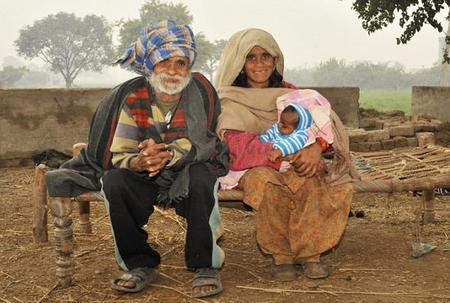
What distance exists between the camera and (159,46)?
11.5 ft

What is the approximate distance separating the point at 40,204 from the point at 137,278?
1.23 meters

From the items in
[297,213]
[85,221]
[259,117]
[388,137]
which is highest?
[259,117]

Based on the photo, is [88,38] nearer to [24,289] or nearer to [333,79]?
[333,79]

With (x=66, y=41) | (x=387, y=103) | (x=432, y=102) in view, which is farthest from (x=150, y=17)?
(x=432, y=102)

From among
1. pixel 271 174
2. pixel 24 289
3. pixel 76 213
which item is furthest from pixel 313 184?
pixel 76 213

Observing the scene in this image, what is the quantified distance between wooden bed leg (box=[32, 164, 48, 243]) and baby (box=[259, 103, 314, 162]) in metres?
1.58

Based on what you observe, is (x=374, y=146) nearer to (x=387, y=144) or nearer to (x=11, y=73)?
(x=387, y=144)

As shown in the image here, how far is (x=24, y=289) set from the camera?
3.59m

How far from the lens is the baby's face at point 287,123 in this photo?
3604mm

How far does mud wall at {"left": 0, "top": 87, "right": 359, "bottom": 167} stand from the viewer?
788 cm

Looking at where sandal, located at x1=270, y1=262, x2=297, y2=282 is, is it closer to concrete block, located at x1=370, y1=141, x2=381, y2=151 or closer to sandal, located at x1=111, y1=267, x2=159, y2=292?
sandal, located at x1=111, y1=267, x2=159, y2=292

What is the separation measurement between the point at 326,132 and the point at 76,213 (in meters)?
3.14

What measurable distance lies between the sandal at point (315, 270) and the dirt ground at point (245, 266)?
1.5 inches

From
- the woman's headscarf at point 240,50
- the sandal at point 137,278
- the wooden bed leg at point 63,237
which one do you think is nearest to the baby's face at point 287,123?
Answer: the woman's headscarf at point 240,50
